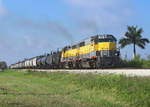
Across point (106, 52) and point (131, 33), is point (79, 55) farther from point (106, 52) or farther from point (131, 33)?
point (131, 33)

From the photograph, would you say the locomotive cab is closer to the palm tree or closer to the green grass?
the green grass

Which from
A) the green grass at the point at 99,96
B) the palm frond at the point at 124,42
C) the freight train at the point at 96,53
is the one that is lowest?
the green grass at the point at 99,96

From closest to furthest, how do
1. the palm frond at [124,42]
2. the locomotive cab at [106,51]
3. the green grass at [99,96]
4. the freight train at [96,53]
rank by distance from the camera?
the green grass at [99,96], the locomotive cab at [106,51], the freight train at [96,53], the palm frond at [124,42]

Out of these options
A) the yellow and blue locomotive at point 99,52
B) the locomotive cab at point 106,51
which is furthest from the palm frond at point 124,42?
the locomotive cab at point 106,51

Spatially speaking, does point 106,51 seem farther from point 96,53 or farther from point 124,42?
point 124,42

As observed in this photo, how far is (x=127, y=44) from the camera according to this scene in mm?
53906

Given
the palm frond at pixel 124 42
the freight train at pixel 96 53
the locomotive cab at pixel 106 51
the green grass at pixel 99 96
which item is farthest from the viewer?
the palm frond at pixel 124 42

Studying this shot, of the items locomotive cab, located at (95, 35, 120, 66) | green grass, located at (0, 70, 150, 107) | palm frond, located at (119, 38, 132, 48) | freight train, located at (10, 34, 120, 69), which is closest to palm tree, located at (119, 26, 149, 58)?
palm frond, located at (119, 38, 132, 48)

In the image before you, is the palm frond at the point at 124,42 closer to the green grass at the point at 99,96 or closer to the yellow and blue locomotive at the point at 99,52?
the yellow and blue locomotive at the point at 99,52

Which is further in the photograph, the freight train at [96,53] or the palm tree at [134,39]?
the palm tree at [134,39]

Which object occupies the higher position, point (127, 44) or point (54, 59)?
point (127, 44)

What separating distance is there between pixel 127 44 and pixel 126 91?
148 ft

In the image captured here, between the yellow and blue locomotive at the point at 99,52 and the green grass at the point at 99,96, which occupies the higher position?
the yellow and blue locomotive at the point at 99,52

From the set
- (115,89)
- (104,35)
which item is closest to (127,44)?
(104,35)
